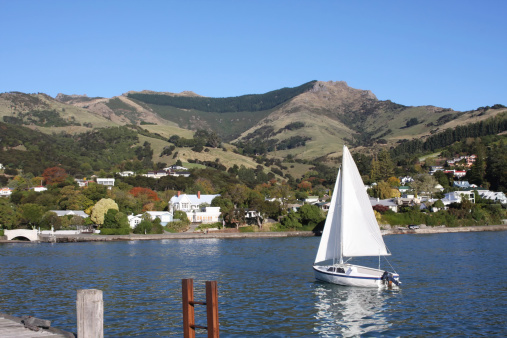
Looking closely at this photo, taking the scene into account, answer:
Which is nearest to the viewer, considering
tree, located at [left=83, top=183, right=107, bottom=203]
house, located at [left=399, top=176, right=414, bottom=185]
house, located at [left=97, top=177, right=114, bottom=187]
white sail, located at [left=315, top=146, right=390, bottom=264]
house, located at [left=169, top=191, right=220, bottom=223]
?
white sail, located at [left=315, top=146, right=390, bottom=264]

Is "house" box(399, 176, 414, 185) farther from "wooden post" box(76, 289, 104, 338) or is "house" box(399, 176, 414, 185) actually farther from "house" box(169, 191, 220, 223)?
"wooden post" box(76, 289, 104, 338)

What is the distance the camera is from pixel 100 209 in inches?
3644

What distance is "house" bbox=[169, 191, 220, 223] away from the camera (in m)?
103

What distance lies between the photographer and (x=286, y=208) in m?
102

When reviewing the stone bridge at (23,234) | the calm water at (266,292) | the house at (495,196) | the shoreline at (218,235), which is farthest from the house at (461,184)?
the stone bridge at (23,234)

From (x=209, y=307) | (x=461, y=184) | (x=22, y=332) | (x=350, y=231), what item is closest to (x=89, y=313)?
(x=209, y=307)

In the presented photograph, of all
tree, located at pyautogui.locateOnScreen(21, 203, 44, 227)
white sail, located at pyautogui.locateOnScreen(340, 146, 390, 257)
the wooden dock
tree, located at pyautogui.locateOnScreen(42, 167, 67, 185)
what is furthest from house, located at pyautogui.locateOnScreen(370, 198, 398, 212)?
the wooden dock

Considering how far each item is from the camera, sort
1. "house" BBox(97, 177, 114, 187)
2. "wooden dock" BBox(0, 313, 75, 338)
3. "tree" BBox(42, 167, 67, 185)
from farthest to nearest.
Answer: "tree" BBox(42, 167, 67, 185) < "house" BBox(97, 177, 114, 187) < "wooden dock" BBox(0, 313, 75, 338)

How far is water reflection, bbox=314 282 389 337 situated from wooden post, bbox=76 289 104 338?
41.5 feet

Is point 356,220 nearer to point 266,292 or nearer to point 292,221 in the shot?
point 266,292

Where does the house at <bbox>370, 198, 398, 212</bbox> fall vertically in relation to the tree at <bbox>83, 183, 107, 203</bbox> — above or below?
below

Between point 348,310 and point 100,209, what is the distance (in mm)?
68679

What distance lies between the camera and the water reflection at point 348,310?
26364 millimetres

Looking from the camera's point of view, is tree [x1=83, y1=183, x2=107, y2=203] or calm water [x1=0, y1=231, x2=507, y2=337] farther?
tree [x1=83, y1=183, x2=107, y2=203]
